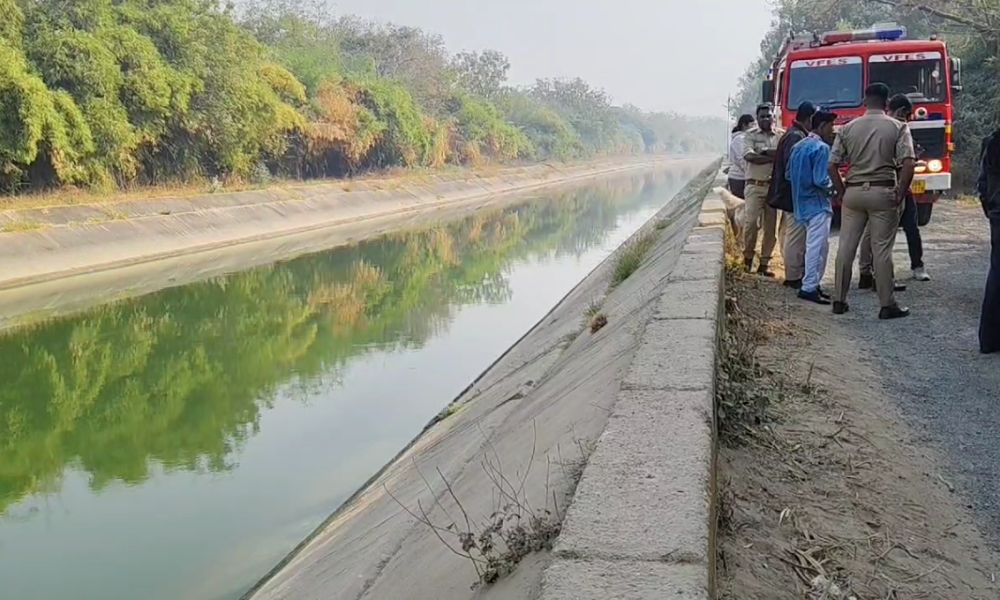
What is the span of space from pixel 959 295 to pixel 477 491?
4.60m

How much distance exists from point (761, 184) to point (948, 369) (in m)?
A: 3.16

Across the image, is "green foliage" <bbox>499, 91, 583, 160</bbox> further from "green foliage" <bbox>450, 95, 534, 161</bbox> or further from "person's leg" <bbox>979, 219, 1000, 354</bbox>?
"person's leg" <bbox>979, 219, 1000, 354</bbox>

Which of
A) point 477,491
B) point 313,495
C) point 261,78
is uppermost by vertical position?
point 261,78

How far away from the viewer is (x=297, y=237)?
999 inches

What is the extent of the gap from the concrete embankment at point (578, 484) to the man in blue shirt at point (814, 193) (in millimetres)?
730

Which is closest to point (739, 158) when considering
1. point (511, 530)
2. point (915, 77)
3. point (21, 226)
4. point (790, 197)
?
point (790, 197)

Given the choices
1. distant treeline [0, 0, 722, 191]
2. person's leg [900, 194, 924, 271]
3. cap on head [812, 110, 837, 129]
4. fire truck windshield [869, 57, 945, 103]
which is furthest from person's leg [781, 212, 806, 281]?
distant treeline [0, 0, 722, 191]

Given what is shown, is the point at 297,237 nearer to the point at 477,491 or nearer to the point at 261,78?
the point at 261,78

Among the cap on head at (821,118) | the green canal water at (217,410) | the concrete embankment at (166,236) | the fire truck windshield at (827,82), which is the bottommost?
the green canal water at (217,410)

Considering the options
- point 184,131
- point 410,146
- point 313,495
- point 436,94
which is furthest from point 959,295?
point 436,94

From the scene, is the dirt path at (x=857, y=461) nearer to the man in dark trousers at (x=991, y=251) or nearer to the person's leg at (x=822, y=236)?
the man in dark trousers at (x=991, y=251)

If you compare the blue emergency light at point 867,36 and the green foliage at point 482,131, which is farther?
the green foliage at point 482,131

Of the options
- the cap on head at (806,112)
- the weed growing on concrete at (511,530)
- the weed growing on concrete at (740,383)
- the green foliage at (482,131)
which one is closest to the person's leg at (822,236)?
the cap on head at (806,112)

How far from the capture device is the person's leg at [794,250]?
686cm
